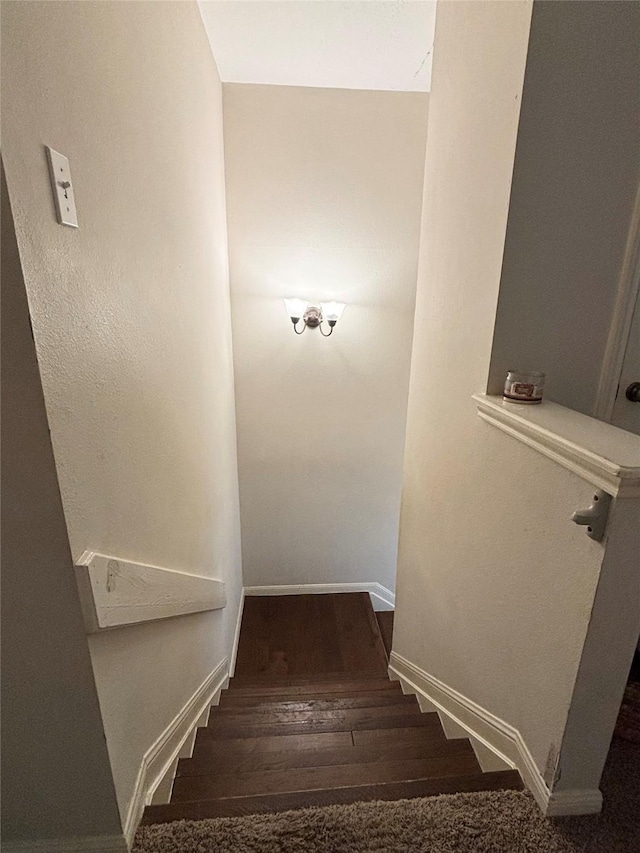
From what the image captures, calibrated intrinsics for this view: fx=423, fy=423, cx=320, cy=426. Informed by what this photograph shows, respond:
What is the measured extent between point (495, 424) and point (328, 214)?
2108mm

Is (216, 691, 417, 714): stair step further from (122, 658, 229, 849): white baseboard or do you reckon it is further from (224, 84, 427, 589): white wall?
(224, 84, 427, 589): white wall

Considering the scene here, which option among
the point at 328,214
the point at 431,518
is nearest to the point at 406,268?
the point at 328,214

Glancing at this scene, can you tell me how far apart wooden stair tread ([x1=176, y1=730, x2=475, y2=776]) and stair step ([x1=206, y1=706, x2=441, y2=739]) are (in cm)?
14

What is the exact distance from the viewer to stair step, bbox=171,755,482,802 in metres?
1.18

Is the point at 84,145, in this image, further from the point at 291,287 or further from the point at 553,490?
the point at 291,287

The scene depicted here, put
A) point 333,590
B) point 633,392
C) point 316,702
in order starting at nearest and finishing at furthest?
point 633,392 → point 316,702 → point 333,590

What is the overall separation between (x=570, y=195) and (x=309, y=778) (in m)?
1.77

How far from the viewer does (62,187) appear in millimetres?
725

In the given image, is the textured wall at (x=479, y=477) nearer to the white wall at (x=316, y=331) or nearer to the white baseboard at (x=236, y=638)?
the white wall at (x=316, y=331)

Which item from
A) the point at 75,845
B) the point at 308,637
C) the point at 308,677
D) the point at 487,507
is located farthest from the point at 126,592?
the point at 308,637

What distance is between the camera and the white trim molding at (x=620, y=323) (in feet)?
3.82

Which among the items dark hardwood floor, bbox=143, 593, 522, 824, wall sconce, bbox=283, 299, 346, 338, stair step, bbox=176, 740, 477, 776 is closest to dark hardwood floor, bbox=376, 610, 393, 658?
dark hardwood floor, bbox=143, 593, 522, 824

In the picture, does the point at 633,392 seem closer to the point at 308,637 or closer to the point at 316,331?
the point at 316,331

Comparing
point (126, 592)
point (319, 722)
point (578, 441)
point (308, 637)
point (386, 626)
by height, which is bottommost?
point (386, 626)
